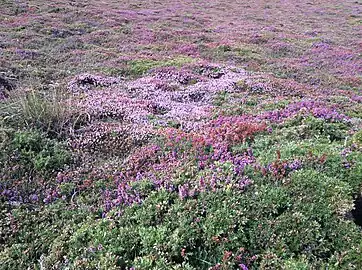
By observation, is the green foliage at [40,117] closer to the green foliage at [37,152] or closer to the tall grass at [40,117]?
the tall grass at [40,117]

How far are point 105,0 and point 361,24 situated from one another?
94.8 ft

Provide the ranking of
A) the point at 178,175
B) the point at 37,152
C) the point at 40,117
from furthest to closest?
the point at 40,117 < the point at 37,152 < the point at 178,175

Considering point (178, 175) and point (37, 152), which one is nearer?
point (178, 175)

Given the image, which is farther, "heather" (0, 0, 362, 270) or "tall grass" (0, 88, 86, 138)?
"tall grass" (0, 88, 86, 138)

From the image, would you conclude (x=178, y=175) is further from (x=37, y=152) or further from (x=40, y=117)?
(x=40, y=117)

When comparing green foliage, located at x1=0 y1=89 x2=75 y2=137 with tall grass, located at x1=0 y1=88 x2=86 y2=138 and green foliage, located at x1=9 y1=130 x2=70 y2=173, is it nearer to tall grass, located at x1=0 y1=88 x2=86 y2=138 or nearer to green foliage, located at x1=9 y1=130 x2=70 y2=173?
tall grass, located at x1=0 y1=88 x2=86 y2=138

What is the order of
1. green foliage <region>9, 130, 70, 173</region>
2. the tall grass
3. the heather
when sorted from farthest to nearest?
the tall grass
green foliage <region>9, 130, 70, 173</region>
the heather

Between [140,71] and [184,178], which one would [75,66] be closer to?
[140,71]

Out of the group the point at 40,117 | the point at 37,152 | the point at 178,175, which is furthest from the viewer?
the point at 40,117

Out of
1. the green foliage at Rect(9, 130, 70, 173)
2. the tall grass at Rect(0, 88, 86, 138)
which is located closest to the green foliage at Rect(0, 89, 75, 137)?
the tall grass at Rect(0, 88, 86, 138)

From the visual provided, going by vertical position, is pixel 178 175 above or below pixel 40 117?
below

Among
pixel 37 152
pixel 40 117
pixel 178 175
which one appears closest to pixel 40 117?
pixel 40 117

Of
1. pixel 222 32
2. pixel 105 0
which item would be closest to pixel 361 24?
pixel 222 32

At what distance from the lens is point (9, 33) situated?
22.1 meters
